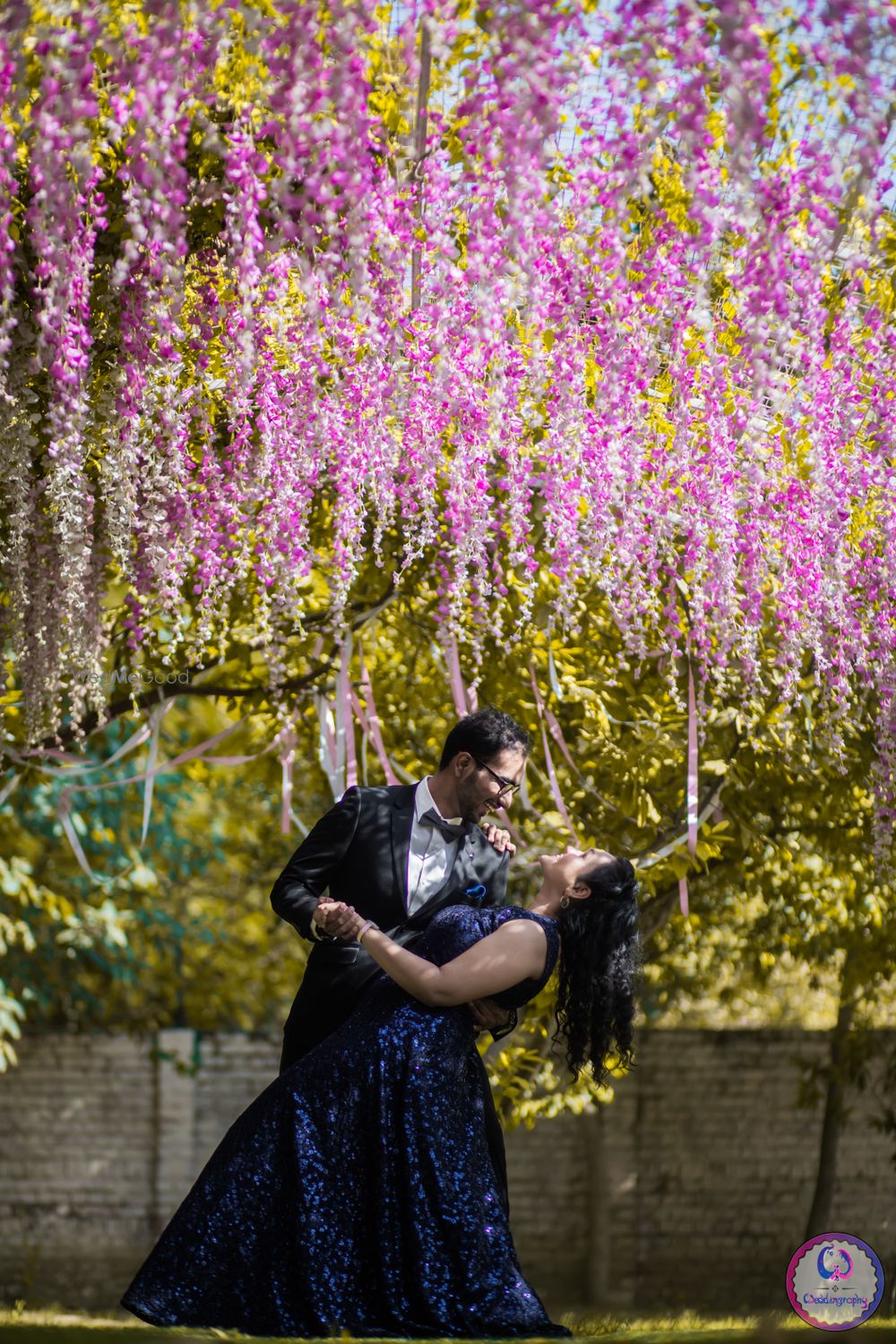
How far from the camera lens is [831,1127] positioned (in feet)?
22.6

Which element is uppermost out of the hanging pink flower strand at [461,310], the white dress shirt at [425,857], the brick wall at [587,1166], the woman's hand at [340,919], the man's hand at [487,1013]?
the hanging pink flower strand at [461,310]

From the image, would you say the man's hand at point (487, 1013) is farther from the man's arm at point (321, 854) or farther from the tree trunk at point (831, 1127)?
the tree trunk at point (831, 1127)

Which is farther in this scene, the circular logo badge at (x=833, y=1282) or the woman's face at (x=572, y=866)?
the circular logo badge at (x=833, y=1282)

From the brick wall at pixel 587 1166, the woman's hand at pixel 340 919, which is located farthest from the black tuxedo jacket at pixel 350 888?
the brick wall at pixel 587 1166

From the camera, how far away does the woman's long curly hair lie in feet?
9.32

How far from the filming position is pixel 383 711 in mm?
5375

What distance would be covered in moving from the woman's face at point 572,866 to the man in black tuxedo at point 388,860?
0.22 metres

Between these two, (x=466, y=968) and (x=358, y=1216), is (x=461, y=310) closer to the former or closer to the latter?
(x=466, y=968)

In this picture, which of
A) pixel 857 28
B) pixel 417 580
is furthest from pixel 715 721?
pixel 857 28

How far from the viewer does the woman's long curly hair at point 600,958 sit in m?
2.84

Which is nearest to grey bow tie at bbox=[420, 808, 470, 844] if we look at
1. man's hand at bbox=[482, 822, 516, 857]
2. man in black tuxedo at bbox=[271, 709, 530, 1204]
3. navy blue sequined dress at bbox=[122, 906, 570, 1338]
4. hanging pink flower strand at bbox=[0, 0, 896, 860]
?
man in black tuxedo at bbox=[271, 709, 530, 1204]

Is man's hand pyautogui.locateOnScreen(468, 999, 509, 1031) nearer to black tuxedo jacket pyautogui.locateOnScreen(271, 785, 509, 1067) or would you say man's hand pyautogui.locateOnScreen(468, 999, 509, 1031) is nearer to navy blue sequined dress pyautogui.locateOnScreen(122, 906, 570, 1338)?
navy blue sequined dress pyautogui.locateOnScreen(122, 906, 570, 1338)

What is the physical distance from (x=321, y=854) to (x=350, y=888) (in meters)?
0.10

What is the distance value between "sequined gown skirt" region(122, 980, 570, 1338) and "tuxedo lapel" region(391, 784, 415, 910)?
390 millimetres
